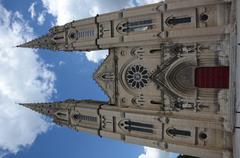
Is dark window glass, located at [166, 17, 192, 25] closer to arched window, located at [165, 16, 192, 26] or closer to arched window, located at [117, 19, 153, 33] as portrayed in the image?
arched window, located at [165, 16, 192, 26]

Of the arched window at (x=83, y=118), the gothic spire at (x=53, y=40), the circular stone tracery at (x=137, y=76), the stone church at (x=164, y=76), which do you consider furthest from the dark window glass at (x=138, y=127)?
the gothic spire at (x=53, y=40)

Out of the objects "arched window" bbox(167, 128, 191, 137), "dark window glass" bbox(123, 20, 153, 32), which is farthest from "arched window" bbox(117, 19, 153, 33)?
"arched window" bbox(167, 128, 191, 137)

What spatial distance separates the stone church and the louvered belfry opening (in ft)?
0.20

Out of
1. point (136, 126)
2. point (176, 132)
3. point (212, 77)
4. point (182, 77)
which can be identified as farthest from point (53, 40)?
point (212, 77)

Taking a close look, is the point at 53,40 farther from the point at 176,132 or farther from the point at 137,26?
the point at 176,132

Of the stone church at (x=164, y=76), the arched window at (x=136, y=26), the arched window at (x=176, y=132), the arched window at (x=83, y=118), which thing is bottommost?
the arched window at (x=176, y=132)

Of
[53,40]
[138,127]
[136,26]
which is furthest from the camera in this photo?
[53,40]

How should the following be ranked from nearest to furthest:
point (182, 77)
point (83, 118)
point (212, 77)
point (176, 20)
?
point (212, 77), point (176, 20), point (182, 77), point (83, 118)

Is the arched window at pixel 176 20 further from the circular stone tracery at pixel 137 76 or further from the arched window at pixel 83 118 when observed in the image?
the arched window at pixel 83 118

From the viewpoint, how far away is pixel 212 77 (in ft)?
90.9

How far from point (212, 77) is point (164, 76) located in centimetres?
334

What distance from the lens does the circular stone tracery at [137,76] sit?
1235 inches

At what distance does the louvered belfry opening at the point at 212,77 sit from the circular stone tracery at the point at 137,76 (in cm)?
406

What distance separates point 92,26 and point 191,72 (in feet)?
27.6
